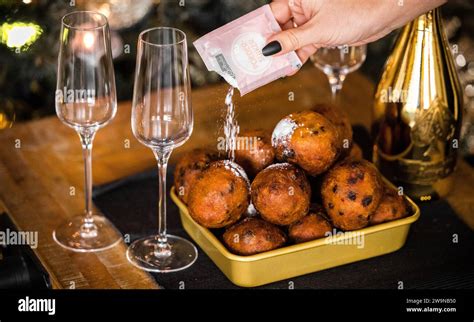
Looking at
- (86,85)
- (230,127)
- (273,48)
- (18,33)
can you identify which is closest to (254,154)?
(230,127)

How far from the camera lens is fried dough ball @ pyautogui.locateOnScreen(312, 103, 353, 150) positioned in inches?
54.4

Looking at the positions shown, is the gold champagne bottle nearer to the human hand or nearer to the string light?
the human hand

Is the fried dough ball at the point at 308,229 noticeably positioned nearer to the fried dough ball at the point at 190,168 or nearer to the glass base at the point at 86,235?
the fried dough ball at the point at 190,168

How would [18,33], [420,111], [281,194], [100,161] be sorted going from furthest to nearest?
[18,33]
[100,161]
[420,111]
[281,194]

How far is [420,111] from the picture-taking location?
146cm

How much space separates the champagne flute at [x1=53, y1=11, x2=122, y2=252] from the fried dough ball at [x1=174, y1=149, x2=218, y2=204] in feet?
0.45

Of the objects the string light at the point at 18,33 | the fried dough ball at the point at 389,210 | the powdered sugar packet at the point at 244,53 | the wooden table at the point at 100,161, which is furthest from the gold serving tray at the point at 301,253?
the string light at the point at 18,33

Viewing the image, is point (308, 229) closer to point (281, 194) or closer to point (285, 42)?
point (281, 194)

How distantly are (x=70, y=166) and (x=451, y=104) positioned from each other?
709mm

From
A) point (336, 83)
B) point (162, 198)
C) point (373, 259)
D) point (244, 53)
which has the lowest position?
point (373, 259)

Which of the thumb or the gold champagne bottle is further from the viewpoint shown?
the gold champagne bottle

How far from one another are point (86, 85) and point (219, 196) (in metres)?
0.28

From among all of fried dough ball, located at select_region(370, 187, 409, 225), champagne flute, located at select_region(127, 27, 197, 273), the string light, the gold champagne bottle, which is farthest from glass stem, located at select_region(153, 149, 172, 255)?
the string light

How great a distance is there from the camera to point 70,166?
1588 mm
